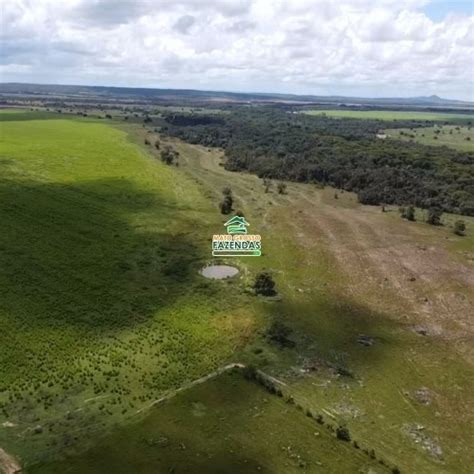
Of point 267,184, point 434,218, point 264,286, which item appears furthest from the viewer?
point 267,184

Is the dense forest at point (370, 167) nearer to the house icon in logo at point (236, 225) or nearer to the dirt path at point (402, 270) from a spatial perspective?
the dirt path at point (402, 270)

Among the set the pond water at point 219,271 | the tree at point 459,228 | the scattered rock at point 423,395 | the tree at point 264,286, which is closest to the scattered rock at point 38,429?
the scattered rock at point 423,395

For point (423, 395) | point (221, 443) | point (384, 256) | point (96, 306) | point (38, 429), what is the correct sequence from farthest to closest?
point (384, 256) < point (96, 306) < point (423, 395) < point (221, 443) < point (38, 429)

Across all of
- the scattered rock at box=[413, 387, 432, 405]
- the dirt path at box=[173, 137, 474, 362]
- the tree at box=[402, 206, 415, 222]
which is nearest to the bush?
the scattered rock at box=[413, 387, 432, 405]

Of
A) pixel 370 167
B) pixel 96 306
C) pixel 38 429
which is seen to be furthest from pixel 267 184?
pixel 38 429

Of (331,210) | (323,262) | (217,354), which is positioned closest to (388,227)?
(331,210)

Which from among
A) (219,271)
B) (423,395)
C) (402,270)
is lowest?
(423,395)

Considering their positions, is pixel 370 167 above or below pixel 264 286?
above

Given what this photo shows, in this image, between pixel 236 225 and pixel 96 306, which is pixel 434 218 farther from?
pixel 96 306
